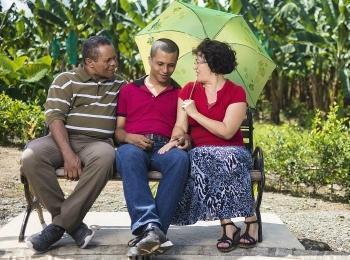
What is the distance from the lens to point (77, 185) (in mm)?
3867

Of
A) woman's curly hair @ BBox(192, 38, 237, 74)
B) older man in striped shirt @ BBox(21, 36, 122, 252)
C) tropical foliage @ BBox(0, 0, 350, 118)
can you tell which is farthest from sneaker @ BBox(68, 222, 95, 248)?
tropical foliage @ BBox(0, 0, 350, 118)

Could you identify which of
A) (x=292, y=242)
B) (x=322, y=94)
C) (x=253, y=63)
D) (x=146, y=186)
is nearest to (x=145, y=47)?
(x=253, y=63)

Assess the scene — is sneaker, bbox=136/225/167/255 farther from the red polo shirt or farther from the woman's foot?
the red polo shirt

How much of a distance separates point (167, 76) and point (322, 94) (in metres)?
17.2

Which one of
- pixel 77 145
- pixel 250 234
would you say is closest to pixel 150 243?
pixel 250 234

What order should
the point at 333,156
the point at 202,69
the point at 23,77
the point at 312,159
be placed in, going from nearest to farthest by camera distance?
1. the point at 202,69
2. the point at 333,156
3. the point at 312,159
4. the point at 23,77

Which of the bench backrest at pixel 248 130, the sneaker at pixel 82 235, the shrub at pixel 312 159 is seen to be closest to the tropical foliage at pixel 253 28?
the shrub at pixel 312 159

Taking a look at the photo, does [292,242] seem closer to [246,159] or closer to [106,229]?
[246,159]

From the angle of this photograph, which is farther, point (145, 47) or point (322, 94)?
point (322, 94)

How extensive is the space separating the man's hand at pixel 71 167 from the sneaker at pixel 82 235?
31cm

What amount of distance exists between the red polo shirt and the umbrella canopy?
626mm

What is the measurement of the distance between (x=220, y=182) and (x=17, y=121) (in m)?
7.92

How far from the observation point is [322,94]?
20.6 meters

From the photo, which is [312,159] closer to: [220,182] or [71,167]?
[220,182]
